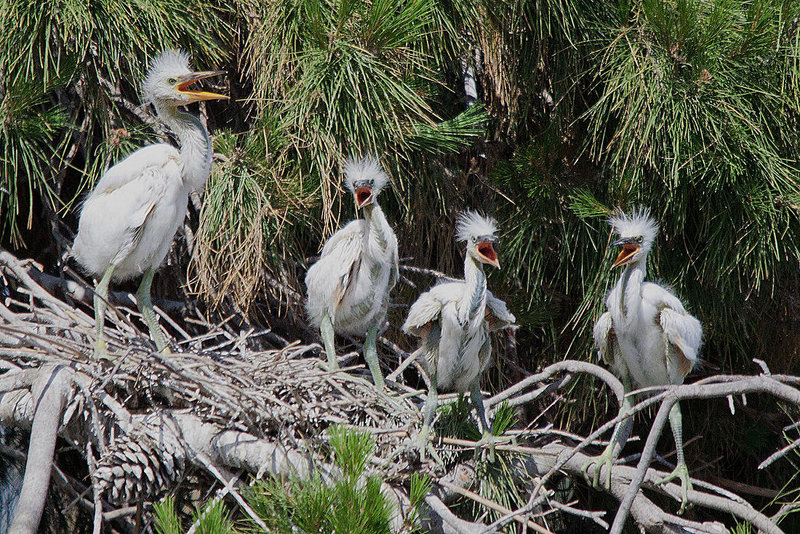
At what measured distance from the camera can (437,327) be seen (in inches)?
85.0

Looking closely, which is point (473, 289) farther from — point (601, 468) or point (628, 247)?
point (601, 468)

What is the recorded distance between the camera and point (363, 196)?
221cm

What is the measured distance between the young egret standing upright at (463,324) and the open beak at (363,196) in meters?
0.27

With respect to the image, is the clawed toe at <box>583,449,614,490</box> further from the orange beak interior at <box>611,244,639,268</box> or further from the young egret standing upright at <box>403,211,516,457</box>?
the orange beak interior at <box>611,244,639,268</box>

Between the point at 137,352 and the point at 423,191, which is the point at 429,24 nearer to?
the point at 423,191

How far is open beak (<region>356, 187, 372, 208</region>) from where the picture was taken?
2.19 metres

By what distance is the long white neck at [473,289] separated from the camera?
202 cm

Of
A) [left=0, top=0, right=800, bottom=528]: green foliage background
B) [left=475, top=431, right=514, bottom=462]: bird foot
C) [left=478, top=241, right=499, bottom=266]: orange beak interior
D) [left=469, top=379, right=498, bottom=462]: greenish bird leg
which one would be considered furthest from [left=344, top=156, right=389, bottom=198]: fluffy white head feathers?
[left=475, top=431, right=514, bottom=462]: bird foot

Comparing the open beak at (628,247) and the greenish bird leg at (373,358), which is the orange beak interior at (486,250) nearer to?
the open beak at (628,247)

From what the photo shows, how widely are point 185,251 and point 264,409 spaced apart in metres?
1.13

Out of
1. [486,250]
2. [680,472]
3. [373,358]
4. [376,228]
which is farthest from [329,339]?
[680,472]

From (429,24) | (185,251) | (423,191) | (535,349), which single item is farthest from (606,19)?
(185,251)

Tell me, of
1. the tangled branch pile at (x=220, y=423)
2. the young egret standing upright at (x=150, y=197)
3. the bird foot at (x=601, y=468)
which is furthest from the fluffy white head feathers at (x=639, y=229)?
the young egret standing upright at (x=150, y=197)

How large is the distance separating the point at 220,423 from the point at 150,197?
67 centimetres
